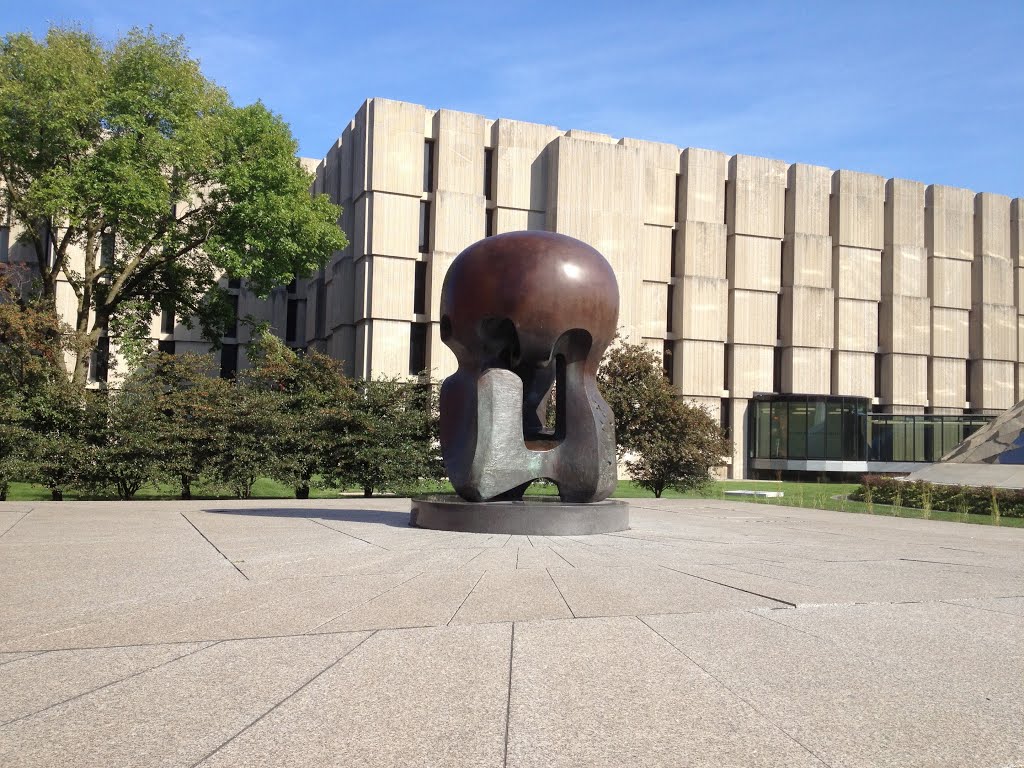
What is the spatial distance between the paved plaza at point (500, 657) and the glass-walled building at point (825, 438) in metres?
33.6

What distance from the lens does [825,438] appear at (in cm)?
4181

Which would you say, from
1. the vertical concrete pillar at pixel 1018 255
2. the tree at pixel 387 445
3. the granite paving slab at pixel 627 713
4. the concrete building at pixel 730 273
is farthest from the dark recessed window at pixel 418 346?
the granite paving slab at pixel 627 713

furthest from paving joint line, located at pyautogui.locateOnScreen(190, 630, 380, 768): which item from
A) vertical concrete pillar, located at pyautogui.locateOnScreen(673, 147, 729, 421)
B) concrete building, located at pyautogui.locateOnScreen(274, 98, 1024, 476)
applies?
vertical concrete pillar, located at pyautogui.locateOnScreen(673, 147, 729, 421)

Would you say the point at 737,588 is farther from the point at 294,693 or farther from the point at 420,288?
the point at 420,288

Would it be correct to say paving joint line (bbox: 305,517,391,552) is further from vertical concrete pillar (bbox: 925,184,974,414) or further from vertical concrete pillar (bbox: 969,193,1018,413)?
vertical concrete pillar (bbox: 969,193,1018,413)

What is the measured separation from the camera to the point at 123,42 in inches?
1023

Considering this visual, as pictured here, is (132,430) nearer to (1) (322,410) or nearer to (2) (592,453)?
(1) (322,410)

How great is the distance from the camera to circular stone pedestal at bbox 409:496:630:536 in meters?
10.2

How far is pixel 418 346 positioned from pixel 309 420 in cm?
1894

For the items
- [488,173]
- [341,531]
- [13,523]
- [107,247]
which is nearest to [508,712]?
[341,531]

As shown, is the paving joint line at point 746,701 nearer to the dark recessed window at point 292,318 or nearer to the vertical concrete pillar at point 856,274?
the vertical concrete pillar at point 856,274

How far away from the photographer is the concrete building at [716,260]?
121 feet

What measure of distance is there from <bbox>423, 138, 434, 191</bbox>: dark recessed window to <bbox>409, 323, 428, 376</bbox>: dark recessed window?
232 inches

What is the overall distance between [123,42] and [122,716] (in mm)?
26858
